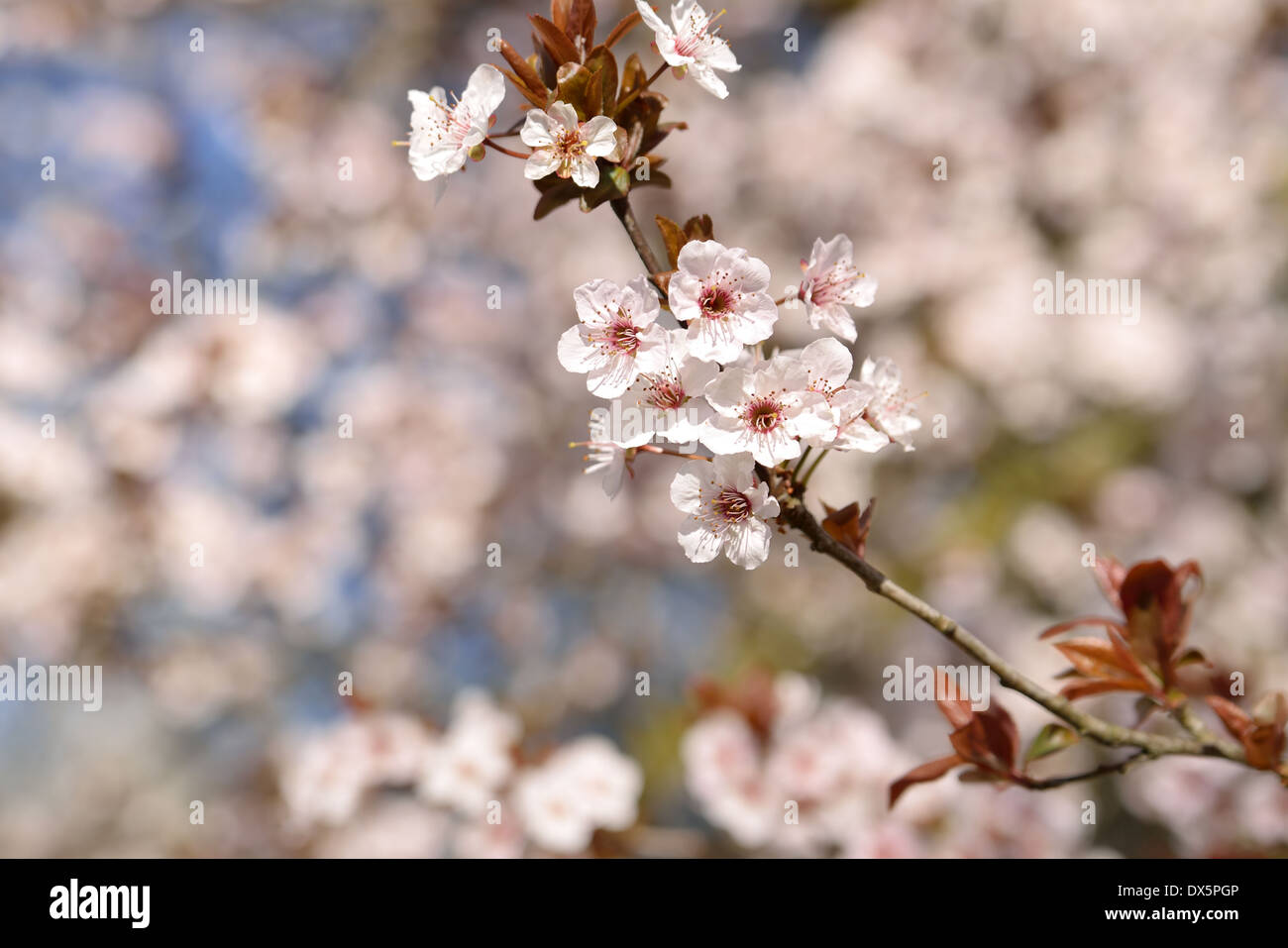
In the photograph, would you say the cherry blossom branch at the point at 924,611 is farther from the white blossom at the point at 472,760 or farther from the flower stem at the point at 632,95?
the white blossom at the point at 472,760

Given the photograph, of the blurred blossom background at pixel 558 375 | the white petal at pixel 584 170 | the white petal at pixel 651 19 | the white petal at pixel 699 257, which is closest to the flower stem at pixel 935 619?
the white petal at pixel 699 257

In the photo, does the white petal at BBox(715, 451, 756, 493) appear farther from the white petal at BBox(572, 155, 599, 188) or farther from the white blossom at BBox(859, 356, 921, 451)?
the white petal at BBox(572, 155, 599, 188)

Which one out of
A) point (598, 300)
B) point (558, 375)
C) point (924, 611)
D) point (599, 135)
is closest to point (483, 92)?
point (599, 135)

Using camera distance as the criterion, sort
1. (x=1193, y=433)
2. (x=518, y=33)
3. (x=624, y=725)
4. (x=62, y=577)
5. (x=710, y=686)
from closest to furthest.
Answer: (x=710, y=686), (x=62, y=577), (x=1193, y=433), (x=518, y=33), (x=624, y=725)

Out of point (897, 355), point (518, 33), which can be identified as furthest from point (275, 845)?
point (518, 33)

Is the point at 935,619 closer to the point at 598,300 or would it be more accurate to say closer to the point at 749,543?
the point at 749,543

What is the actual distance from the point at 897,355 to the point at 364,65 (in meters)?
2.71

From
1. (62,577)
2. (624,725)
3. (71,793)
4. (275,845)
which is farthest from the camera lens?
(71,793)

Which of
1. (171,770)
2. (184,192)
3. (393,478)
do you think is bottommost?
(171,770)

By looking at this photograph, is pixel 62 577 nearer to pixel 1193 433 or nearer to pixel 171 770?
pixel 171 770

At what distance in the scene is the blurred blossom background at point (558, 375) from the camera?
11.3ft

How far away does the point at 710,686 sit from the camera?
6.50 feet

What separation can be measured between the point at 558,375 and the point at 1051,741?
3481 millimetres

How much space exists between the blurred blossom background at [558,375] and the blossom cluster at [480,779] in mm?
1071
